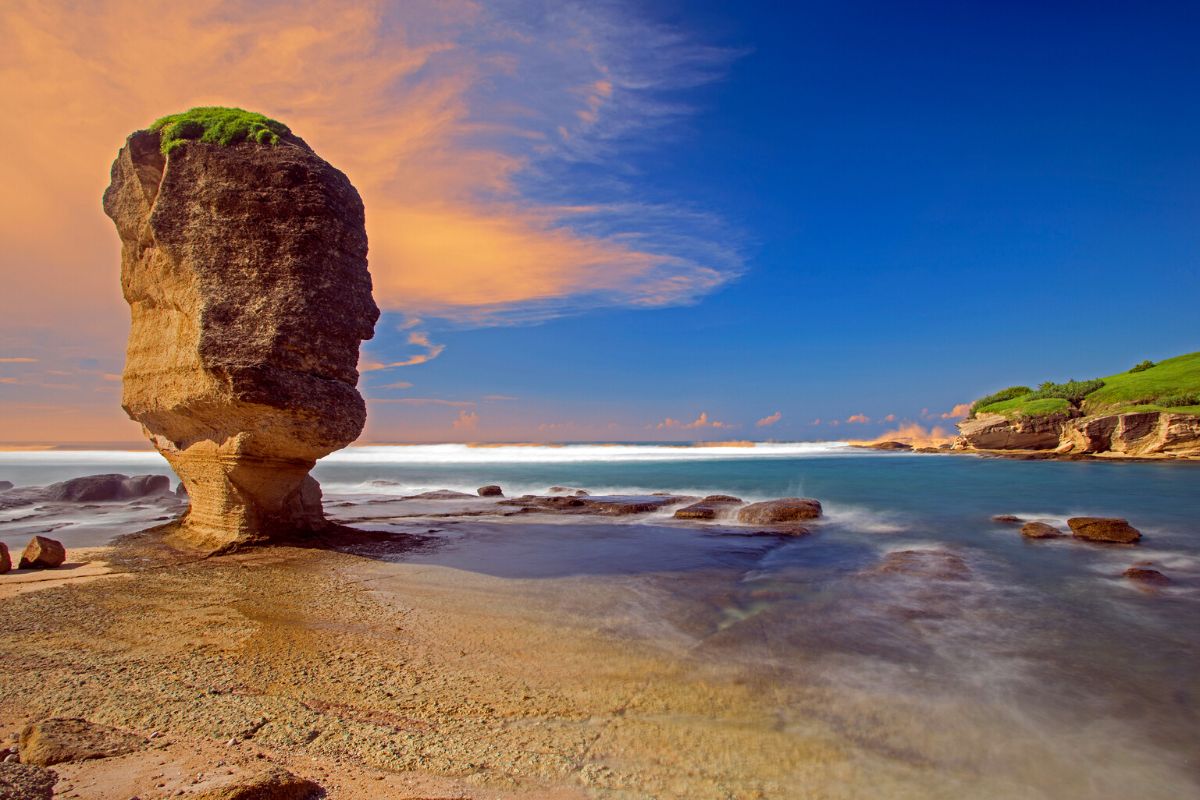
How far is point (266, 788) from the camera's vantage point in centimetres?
364

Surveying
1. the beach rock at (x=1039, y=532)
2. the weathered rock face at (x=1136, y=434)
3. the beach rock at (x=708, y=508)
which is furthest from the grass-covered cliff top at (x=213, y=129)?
the weathered rock face at (x=1136, y=434)

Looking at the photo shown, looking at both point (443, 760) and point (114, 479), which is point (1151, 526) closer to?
point (443, 760)

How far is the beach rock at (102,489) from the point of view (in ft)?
73.7

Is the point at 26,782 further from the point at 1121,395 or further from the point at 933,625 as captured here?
the point at 1121,395

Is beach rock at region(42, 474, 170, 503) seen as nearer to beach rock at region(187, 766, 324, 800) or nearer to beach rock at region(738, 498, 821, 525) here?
beach rock at region(738, 498, 821, 525)

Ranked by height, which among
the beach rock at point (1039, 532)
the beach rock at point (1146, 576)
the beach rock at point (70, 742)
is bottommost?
the beach rock at point (1146, 576)

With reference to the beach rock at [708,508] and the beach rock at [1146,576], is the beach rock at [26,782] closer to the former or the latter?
the beach rock at [1146,576]

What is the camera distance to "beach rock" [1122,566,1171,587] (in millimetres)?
11845

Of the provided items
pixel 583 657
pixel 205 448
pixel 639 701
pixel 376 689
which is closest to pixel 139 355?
pixel 205 448

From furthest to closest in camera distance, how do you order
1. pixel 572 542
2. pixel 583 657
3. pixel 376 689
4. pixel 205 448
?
pixel 572 542
pixel 205 448
pixel 583 657
pixel 376 689

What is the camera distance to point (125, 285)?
13.9 metres

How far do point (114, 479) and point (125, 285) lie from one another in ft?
47.0

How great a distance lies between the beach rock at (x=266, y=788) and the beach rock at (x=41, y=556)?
9.84 metres

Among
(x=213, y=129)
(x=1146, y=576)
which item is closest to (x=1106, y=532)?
(x=1146, y=576)
